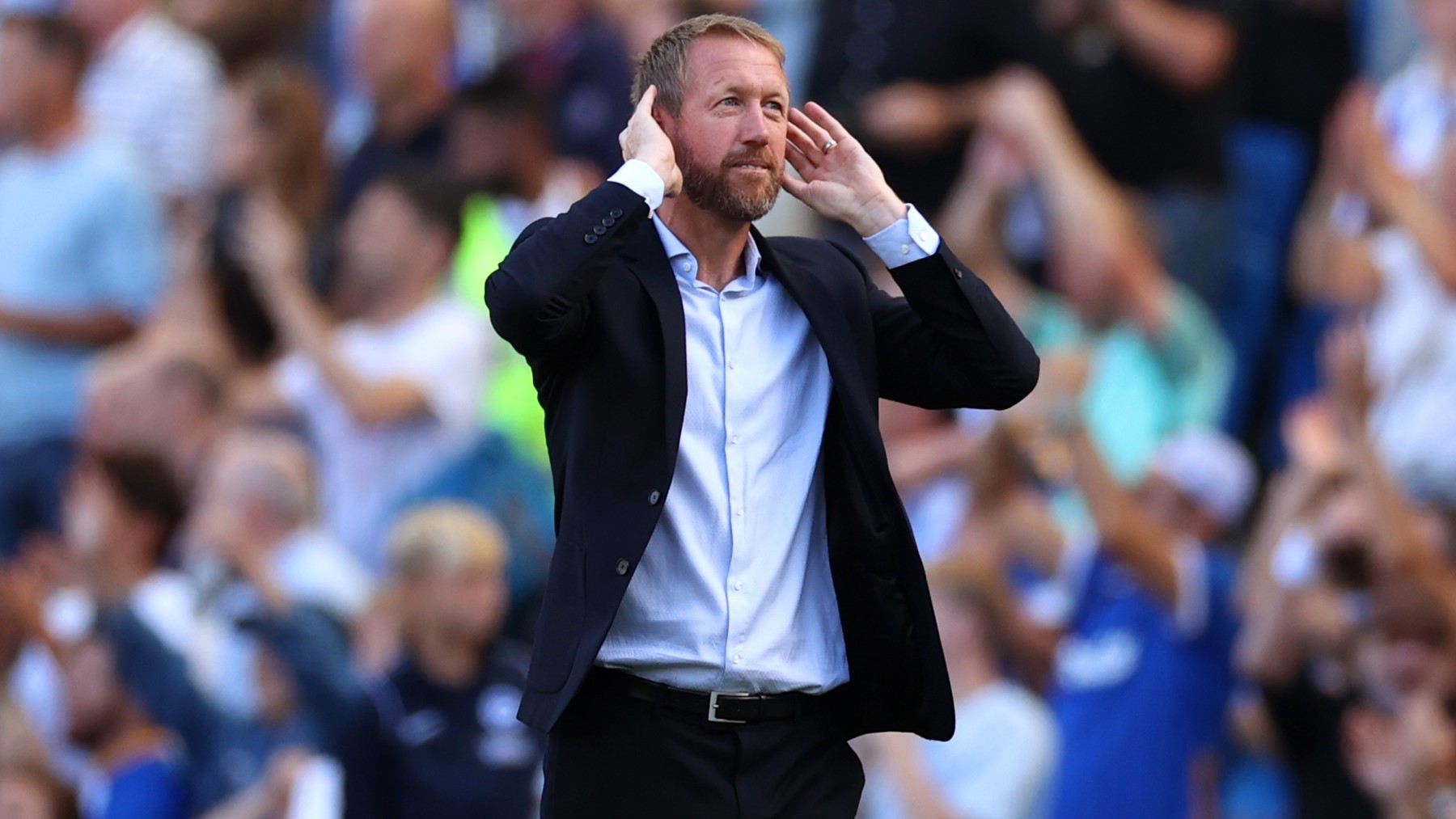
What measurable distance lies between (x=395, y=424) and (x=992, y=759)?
277cm

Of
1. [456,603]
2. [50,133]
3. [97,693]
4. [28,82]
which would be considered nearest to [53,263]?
[50,133]

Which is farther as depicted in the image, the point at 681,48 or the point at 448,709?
the point at 448,709

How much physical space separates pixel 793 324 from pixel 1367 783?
354 cm

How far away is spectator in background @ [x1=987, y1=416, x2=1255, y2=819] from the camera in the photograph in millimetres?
7180

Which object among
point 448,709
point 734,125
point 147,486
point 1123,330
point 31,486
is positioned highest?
point 734,125

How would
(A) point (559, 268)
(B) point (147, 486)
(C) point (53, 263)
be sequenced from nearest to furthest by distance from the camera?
(A) point (559, 268), (B) point (147, 486), (C) point (53, 263)

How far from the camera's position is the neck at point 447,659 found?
7000mm

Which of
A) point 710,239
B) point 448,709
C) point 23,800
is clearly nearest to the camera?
point 710,239

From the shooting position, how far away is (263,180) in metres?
9.68

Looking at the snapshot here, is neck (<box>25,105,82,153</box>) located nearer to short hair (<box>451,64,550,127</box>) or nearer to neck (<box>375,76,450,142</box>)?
neck (<box>375,76,450,142</box>)

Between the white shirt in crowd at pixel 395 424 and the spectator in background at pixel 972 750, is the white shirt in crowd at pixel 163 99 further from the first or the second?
the spectator in background at pixel 972 750

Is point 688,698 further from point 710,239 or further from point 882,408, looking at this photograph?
point 882,408

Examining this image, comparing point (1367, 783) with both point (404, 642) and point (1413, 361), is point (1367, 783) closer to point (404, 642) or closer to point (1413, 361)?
point (1413, 361)

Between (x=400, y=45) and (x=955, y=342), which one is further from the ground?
(x=400, y=45)
